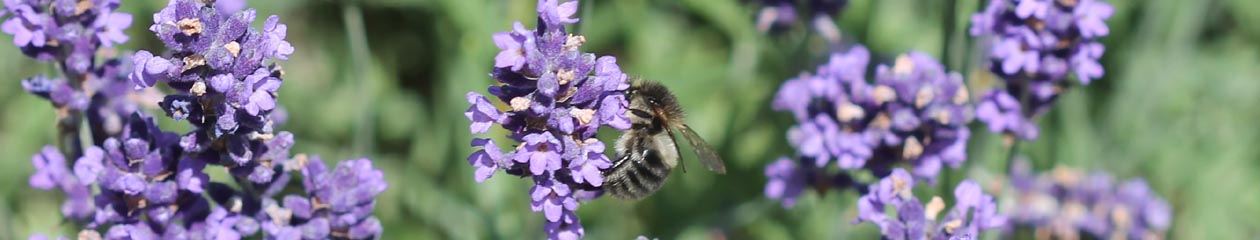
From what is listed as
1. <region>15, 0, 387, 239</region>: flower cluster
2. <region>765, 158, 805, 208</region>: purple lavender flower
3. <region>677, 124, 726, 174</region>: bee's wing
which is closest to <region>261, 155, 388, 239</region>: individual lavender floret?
<region>15, 0, 387, 239</region>: flower cluster

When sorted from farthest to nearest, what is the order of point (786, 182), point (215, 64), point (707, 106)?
point (707, 106)
point (786, 182)
point (215, 64)

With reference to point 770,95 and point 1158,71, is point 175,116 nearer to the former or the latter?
point 770,95

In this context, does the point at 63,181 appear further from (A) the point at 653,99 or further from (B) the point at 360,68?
(A) the point at 653,99

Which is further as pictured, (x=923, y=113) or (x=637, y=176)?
(x=923, y=113)

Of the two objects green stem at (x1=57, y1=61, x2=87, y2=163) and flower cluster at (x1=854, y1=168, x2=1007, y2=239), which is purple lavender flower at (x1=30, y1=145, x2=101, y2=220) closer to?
green stem at (x1=57, y1=61, x2=87, y2=163)

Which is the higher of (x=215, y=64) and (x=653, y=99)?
(x=653, y=99)

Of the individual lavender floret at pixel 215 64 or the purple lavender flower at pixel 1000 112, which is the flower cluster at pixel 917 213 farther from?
the individual lavender floret at pixel 215 64

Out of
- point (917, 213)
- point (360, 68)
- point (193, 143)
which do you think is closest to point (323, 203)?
point (193, 143)
